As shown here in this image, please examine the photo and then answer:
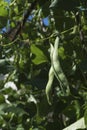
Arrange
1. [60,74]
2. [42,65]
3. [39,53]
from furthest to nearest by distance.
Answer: [42,65] < [39,53] < [60,74]

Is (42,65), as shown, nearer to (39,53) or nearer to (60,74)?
(39,53)

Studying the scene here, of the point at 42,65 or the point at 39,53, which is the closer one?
the point at 39,53

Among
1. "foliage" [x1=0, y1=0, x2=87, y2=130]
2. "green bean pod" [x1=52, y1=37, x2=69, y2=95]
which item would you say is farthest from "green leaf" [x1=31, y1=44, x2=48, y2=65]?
"green bean pod" [x1=52, y1=37, x2=69, y2=95]

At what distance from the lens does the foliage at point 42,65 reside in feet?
3.77

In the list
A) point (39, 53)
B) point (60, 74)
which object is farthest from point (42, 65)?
point (60, 74)

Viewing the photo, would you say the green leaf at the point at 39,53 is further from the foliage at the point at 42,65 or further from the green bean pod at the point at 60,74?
the green bean pod at the point at 60,74

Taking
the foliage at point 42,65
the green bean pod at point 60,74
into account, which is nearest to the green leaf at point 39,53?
the foliage at point 42,65

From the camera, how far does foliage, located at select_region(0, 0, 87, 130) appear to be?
1.15 meters

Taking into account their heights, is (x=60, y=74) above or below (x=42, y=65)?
above

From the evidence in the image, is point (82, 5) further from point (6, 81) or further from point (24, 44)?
point (6, 81)

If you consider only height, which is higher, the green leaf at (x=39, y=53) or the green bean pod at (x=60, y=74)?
the green bean pod at (x=60, y=74)

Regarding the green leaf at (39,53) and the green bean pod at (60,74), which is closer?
the green bean pod at (60,74)

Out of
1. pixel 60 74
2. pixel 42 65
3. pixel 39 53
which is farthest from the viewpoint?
pixel 42 65

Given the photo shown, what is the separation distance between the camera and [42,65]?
127cm
